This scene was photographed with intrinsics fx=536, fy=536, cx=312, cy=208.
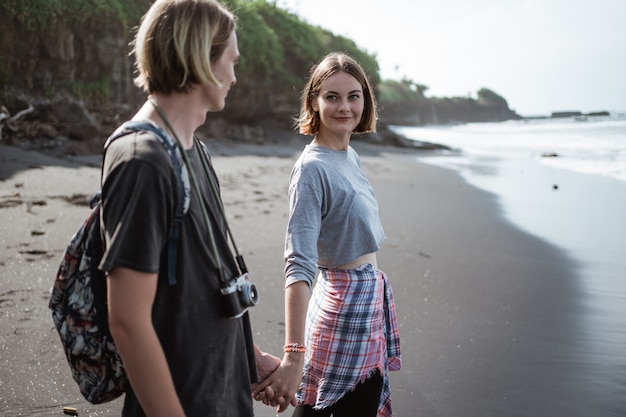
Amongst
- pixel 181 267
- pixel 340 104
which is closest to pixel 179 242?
pixel 181 267

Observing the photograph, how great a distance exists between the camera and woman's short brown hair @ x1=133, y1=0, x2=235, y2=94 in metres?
1.19

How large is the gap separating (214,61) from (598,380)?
9.83ft

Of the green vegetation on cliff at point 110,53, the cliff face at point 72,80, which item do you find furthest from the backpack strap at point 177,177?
the cliff face at point 72,80

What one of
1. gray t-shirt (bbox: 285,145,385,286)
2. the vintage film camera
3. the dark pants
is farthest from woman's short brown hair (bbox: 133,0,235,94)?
the dark pants

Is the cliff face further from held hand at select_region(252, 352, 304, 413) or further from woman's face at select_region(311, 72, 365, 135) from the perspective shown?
held hand at select_region(252, 352, 304, 413)

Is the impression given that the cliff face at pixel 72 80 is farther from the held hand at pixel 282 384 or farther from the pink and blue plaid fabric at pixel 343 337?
the held hand at pixel 282 384

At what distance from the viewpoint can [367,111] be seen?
231cm

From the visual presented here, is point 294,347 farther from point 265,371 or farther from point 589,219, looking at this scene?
point 589,219

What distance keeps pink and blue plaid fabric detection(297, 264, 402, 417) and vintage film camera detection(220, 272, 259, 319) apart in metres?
0.70

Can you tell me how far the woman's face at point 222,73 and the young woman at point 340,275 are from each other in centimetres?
67

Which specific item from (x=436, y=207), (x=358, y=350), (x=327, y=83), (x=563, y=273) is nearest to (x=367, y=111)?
(x=327, y=83)

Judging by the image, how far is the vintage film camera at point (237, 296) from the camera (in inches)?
50.1

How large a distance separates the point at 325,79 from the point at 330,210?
55cm

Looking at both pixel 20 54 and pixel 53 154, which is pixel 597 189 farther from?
pixel 20 54
